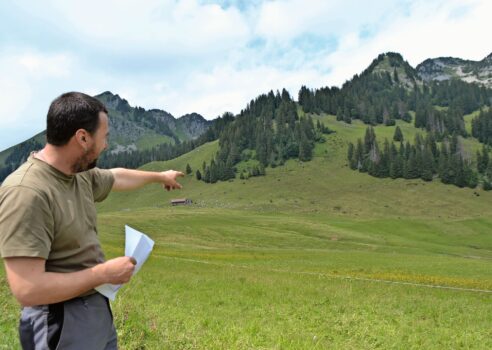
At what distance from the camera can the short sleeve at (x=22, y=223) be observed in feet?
10.9

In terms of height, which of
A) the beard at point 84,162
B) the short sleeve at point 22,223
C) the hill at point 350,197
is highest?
the beard at point 84,162

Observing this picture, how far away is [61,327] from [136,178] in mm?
2342

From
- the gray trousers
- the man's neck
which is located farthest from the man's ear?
the gray trousers

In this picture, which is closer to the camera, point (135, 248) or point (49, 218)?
point (49, 218)

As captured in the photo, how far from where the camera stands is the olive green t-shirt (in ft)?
11.0

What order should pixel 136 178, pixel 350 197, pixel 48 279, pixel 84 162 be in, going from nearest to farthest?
pixel 48 279 < pixel 84 162 < pixel 136 178 < pixel 350 197

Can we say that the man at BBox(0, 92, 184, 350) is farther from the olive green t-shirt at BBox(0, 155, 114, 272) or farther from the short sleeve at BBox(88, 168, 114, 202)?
the short sleeve at BBox(88, 168, 114, 202)

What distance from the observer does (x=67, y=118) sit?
3738mm

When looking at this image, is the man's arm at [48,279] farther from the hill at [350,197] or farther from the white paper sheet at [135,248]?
the hill at [350,197]

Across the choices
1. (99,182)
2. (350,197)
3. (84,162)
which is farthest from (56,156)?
(350,197)

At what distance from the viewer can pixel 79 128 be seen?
3.79 metres

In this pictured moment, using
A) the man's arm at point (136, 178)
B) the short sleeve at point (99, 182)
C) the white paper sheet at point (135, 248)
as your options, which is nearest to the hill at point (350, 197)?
the man's arm at point (136, 178)

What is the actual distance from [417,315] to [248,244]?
179ft

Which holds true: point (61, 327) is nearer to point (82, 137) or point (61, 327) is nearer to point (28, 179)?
point (28, 179)
